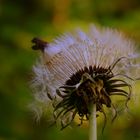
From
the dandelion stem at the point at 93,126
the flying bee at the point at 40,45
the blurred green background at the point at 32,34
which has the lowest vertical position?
the dandelion stem at the point at 93,126

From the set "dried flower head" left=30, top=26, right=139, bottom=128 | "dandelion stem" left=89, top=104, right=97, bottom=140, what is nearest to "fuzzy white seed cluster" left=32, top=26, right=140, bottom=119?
"dried flower head" left=30, top=26, right=139, bottom=128

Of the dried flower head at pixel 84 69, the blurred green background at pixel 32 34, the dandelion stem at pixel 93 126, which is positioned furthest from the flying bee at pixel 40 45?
the blurred green background at pixel 32 34

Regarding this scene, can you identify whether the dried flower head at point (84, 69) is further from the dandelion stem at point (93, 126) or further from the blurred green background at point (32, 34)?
the blurred green background at point (32, 34)

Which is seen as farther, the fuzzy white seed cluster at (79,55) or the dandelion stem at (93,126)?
the fuzzy white seed cluster at (79,55)

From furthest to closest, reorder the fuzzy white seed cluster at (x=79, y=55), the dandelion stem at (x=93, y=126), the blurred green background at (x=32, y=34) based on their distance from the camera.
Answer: the blurred green background at (x=32, y=34) < the fuzzy white seed cluster at (x=79, y=55) < the dandelion stem at (x=93, y=126)

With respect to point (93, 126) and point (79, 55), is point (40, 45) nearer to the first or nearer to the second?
point (79, 55)

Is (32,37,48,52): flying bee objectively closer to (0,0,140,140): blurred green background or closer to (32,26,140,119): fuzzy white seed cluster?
(32,26,140,119): fuzzy white seed cluster
